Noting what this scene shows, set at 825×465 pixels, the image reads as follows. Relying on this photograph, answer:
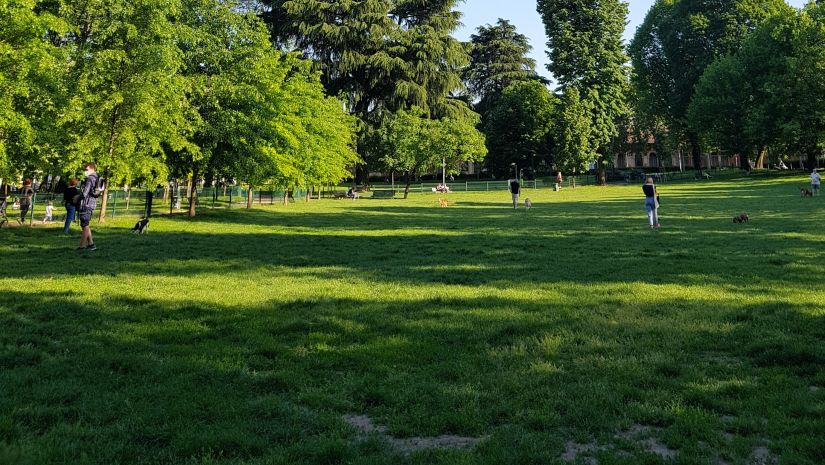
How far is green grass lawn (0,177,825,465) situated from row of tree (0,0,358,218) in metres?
8.51

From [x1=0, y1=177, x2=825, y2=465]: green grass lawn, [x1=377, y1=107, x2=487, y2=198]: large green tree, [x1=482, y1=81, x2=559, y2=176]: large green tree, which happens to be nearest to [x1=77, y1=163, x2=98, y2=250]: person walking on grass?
[x1=0, y1=177, x2=825, y2=465]: green grass lawn

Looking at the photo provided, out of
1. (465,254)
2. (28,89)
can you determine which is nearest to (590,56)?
(465,254)

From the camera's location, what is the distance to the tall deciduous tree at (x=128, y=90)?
18.8 m

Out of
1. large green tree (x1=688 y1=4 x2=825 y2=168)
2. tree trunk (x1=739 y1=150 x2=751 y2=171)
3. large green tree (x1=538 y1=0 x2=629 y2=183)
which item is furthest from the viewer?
large green tree (x1=538 y1=0 x2=629 y2=183)

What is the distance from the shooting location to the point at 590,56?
58.8 m

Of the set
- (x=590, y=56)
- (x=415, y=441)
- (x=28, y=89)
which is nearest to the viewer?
(x=415, y=441)

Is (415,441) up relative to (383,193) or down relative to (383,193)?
down

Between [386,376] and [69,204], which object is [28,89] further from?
[386,376]

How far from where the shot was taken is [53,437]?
384 centimetres

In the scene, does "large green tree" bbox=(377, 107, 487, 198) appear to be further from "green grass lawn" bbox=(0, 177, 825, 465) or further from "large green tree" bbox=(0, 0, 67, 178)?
"green grass lawn" bbox=(0, 177, 825, 465)

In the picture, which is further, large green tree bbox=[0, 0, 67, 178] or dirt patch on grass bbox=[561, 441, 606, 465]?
large green tree bbox=[0, 0, 67, 178]

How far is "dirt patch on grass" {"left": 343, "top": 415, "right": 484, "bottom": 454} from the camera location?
151 inches

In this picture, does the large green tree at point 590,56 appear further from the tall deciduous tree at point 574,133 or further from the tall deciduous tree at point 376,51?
the tall deciduous tree at point 376,51

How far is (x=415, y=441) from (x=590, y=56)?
61115 millimetres
